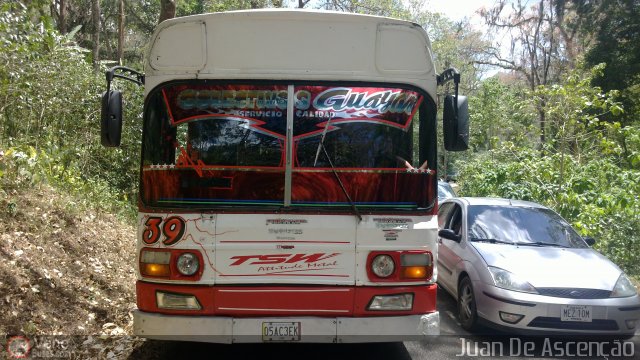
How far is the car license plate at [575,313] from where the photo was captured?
207 inches

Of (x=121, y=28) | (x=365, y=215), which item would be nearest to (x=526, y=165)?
(x=365, y=215)

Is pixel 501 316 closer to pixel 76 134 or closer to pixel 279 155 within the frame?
pixel 279 155

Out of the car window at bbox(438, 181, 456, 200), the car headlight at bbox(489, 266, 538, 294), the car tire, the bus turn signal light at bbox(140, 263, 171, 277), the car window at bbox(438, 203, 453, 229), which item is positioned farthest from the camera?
the car window at bbox(438, 181, 456, 200)

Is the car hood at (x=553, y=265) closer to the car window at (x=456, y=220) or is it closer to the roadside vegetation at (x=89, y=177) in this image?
the car window at (x=456, y=220)

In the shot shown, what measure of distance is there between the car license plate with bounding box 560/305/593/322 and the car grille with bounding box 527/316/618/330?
42 mm

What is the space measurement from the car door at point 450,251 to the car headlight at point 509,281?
939mm

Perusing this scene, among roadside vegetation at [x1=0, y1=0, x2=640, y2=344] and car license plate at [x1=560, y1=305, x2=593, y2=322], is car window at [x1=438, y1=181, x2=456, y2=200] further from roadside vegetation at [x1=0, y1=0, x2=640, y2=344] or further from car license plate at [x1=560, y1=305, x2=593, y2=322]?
car license plate at [x1=560, y1=305, x2=593, y2=322]

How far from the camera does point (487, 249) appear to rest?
623 cm

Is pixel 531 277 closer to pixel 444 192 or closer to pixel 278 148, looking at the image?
pixel 278 148

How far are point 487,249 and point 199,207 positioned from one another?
3.74 m

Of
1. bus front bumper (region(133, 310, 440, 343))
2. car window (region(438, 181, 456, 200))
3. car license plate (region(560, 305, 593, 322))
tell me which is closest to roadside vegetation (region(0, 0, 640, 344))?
car window (region(438, 181, 456, 200))

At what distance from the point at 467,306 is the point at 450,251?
1.08m

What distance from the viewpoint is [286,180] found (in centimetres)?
409

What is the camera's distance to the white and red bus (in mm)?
4012
